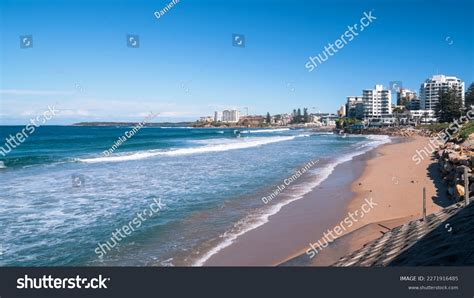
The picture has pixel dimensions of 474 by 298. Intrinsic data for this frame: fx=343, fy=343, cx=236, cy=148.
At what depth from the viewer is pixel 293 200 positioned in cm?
1405

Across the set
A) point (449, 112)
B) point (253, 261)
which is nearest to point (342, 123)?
point (449, 112)

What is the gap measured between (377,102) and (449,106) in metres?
63.0

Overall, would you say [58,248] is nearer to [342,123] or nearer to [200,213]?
[200,213]

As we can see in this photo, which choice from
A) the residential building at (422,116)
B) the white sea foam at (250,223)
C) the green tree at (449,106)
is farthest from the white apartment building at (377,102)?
the white sea foam at (250,223)

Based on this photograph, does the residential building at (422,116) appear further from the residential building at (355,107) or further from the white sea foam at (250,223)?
the white sea foam at (250,223)

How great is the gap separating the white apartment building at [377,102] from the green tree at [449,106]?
2215 inches

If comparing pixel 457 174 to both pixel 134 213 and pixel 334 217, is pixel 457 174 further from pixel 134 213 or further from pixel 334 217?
pixel 134 213

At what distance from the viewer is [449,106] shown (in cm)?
7625

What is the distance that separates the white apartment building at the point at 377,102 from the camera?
450 feet

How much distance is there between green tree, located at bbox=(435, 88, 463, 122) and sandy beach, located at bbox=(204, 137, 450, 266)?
216 feet

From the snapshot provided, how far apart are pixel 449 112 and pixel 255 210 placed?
8030 centimetres

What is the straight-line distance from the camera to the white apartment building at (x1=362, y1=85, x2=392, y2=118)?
137250 mm

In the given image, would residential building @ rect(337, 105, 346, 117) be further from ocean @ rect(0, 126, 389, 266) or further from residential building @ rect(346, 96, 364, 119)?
ocean @ rect(0, 126, 389, 266)

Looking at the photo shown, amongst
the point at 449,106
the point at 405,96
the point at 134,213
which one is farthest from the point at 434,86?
the point at 134,213
